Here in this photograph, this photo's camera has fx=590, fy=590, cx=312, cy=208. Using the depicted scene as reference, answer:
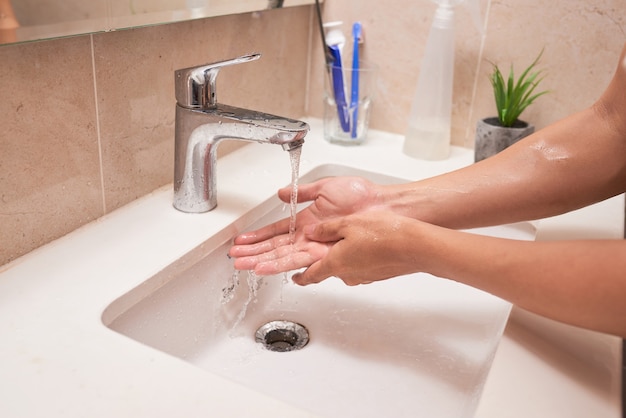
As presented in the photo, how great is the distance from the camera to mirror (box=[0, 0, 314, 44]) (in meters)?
0.51

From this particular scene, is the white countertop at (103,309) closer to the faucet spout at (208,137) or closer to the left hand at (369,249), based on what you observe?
the faucet spout at (208,137)

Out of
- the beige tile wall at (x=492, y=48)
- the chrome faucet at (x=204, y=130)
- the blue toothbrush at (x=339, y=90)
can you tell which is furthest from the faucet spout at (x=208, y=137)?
the beige tile wall at (x=492, y=48)

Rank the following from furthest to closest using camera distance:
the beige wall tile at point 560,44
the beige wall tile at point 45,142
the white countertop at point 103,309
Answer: the beige wall tile at point 560,44
the beige wall tile at point 45,142
the white countertop at point 103,309

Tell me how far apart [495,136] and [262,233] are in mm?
403

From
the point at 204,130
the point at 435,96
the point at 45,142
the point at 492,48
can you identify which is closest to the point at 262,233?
the point at 204,130

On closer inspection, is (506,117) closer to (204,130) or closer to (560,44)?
(560,44)

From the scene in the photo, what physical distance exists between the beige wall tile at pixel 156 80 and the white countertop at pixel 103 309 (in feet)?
0.16

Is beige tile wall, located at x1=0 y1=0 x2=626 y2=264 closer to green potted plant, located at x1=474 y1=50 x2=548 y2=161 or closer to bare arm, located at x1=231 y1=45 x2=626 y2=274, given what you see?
green potted plant, located at x1=474 y1=50 x2=548 y2=161

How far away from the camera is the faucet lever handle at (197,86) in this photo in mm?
660

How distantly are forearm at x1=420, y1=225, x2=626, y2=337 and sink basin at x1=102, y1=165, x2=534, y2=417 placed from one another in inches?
5.0

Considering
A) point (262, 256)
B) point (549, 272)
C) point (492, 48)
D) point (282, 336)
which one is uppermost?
point (492, 48)

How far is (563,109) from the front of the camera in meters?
0.93

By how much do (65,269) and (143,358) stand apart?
18 centimetres

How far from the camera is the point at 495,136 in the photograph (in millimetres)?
896
